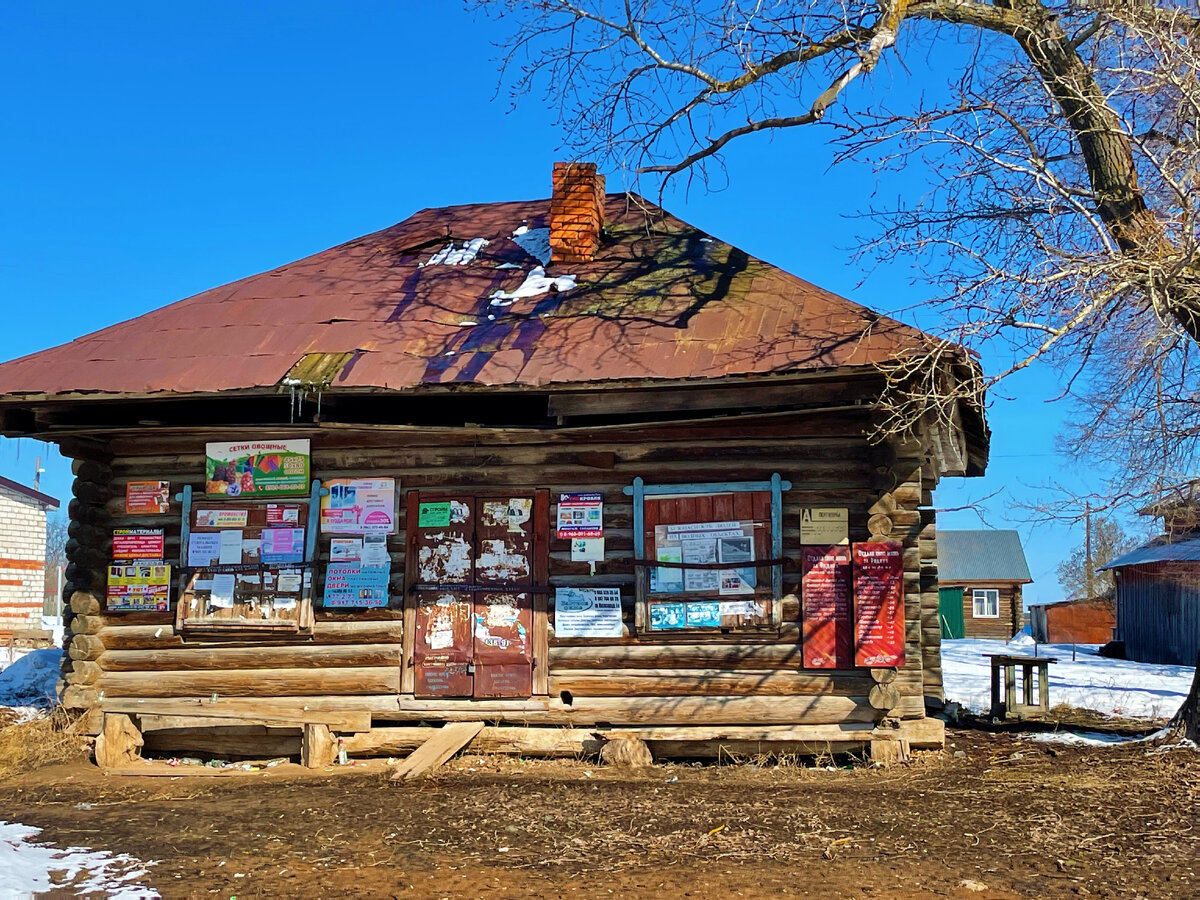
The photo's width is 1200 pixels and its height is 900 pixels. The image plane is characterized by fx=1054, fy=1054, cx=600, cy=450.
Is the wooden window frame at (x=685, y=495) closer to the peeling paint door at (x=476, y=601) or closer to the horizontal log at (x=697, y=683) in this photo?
the horizontal log at (x=697, y=683)

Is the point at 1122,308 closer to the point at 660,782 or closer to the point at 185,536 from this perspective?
the point at 660,782

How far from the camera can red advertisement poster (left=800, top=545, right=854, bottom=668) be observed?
9164 millimetres

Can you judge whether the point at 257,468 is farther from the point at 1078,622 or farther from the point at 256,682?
the point at 1078,622

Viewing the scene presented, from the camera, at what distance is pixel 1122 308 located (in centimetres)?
911

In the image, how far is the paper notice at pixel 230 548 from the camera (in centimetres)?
995

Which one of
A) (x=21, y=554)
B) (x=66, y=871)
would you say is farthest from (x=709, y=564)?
(x=21, y=554)

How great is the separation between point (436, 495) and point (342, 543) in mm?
988

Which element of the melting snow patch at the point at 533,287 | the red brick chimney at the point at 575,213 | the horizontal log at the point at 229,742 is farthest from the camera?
the red brick chimney at the point at 575,213

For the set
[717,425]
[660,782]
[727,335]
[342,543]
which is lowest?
[660,782]

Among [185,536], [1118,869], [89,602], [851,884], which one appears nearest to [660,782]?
[851,884]

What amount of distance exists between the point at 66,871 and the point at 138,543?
4866mm

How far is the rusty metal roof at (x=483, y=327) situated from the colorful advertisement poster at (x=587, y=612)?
1.95 meters

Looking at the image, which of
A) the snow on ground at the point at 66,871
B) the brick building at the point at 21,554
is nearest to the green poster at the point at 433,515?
the snow on ground at the point at 66,871

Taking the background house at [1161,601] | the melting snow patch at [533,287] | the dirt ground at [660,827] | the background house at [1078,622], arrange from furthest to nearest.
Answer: the background house at [1078,622] < the background house at [1161,601] < the melting snow patch at [533,287] < the dirt ground at [660,827]
